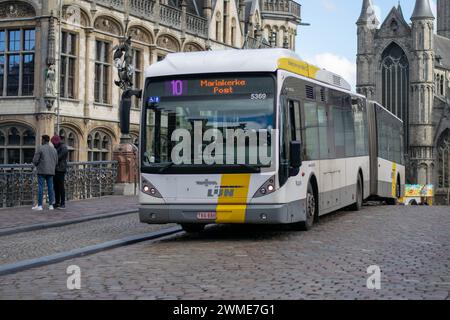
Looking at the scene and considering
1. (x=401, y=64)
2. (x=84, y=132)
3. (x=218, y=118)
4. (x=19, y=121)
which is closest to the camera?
(x=218, y=118)

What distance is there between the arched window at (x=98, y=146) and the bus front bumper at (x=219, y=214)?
72.8 ft

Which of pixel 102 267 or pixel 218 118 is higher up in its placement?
pixel 218 118

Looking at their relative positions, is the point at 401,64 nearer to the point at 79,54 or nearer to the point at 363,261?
the point at 79,54

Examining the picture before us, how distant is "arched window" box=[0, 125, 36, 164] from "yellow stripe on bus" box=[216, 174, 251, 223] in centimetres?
2056

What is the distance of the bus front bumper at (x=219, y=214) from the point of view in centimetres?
1129

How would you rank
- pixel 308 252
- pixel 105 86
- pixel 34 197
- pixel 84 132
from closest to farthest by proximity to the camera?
pixel 308 252 → pixel 34 197 → pixel 84 132 → pixel 105 86

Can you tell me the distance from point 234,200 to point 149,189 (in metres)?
1.31

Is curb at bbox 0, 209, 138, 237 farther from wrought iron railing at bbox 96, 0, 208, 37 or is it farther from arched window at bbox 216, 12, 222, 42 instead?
arched window at bbox 216, 12, 222, 42

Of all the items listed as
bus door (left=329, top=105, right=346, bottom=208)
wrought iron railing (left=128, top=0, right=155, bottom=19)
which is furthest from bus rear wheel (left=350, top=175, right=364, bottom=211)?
wrought iron railing (left=128, top=0, right=155, bottom=19)

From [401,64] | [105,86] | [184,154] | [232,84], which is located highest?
[401,64]

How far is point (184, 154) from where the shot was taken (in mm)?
11453

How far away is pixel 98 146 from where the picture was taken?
1344 inches
